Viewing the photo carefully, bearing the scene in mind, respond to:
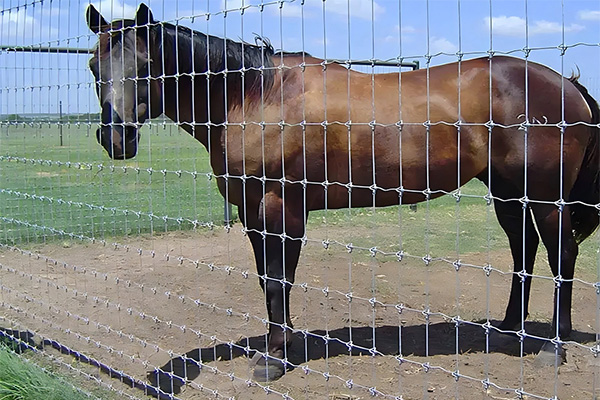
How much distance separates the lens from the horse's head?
313cm

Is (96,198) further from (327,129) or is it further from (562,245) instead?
(562,245)

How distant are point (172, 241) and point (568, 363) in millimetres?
4658

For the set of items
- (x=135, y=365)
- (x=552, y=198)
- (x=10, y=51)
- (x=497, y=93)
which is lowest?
(x=135, y=365)

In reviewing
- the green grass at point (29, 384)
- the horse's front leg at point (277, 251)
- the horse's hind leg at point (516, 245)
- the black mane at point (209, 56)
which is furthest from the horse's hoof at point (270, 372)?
the horse's hind leg at point (516, 245)

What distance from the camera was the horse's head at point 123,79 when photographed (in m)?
3.13

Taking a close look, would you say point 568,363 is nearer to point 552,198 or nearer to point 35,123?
point 552,198

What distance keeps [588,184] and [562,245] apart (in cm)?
41

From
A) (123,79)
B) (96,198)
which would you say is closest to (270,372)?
(123,79)

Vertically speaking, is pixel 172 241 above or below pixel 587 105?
below

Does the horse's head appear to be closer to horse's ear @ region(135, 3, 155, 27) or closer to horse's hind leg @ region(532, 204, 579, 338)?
horse's ear @ region(135, 3, 155, 27)

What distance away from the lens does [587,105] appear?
363cm

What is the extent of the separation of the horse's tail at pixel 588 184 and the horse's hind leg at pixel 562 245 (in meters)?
0.18

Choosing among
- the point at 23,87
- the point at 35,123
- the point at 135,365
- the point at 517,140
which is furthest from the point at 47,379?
the point at 517,140

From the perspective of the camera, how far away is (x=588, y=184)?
147 inches
